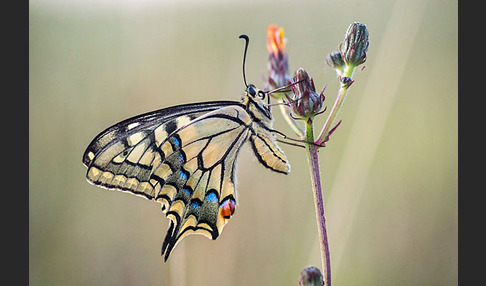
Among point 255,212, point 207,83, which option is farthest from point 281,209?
point 207,83

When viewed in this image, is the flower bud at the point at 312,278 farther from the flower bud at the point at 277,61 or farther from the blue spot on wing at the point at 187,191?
the flower bud at the point at 277,61

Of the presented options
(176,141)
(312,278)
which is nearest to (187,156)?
(176,141)

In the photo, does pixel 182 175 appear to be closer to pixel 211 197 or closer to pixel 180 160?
pixel 180 160

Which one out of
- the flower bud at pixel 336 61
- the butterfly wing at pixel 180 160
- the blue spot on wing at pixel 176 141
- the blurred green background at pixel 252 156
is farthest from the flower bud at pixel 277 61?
the blurred green background at pixel 252 156

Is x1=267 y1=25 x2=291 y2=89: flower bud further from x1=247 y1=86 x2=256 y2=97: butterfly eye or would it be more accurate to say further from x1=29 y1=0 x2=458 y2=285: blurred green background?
x1=29 y1=0 x2=458 y2=285: blurred green background

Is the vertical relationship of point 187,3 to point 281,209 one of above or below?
above

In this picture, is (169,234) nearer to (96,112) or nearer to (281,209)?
(281,209)
